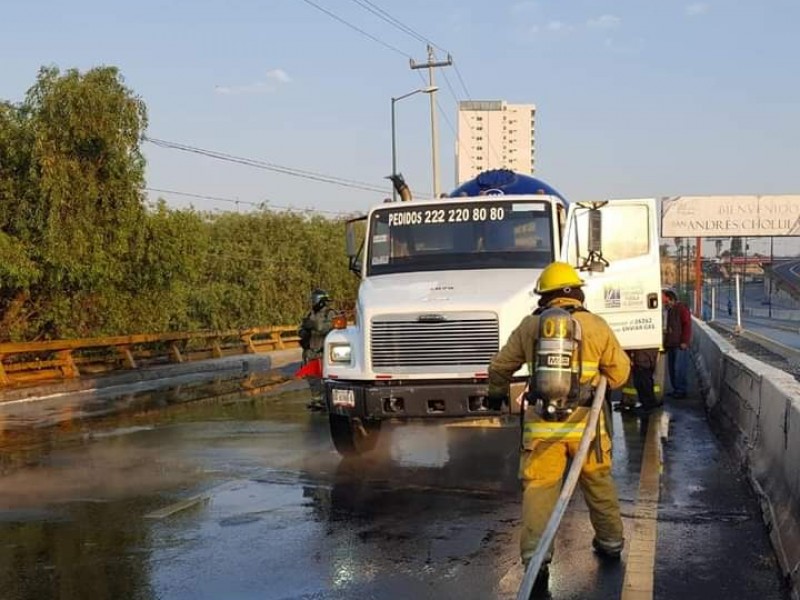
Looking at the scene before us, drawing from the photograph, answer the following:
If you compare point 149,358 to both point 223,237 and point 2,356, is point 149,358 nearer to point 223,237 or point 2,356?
point 2,356

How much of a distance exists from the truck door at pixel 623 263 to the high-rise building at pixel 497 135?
6197 centimetres

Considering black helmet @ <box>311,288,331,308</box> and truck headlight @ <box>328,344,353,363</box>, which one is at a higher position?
black helmet @ <box>311,288,331,308</box>

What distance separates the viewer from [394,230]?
407 inches

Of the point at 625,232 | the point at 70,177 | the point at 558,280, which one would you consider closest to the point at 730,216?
the point at 70,177

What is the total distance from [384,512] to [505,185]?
575 centimetres

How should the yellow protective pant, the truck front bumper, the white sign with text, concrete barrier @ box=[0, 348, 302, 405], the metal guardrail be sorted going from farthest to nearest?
the white sign with text → the metal guardrail → concrete barrier @ box=[0, 348, 302, 405] → the truck front bumper → the yellow protective pant

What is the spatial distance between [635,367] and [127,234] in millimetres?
11783

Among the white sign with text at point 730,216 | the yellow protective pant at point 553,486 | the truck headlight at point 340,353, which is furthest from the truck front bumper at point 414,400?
the white sign with text at point 730,216

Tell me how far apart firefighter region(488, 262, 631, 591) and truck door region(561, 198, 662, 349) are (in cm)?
406

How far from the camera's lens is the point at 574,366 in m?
5.39

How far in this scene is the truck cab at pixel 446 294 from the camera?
857 cm

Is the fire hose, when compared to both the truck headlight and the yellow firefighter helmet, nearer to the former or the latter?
the yellow firefighter helmet

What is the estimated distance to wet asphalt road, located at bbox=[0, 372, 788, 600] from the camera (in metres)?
5.50

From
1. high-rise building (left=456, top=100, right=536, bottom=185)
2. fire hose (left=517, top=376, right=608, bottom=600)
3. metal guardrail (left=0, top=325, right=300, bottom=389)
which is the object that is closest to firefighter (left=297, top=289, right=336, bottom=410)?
metal guardrail (left=0, top=325, right=300, bottom=389)
